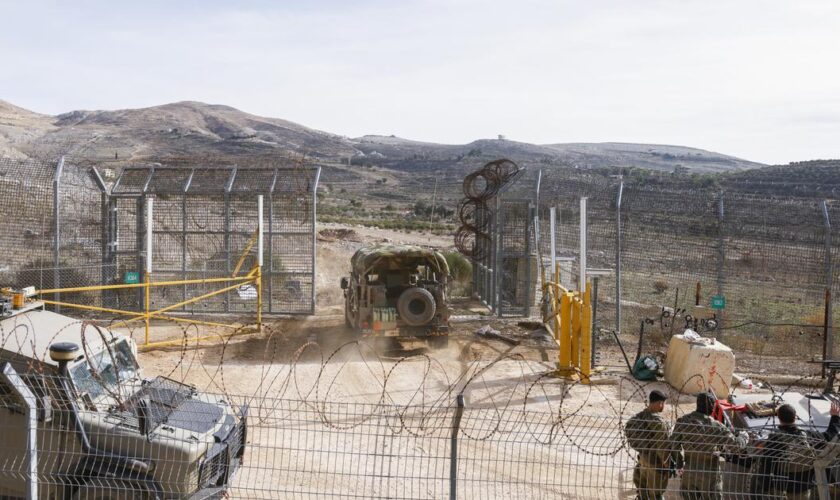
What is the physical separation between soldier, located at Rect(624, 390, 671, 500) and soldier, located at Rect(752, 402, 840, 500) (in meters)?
0.72

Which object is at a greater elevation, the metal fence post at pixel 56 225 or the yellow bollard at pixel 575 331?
the metal fence post at pixel 56 225

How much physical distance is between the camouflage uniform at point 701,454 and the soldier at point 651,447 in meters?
0.15

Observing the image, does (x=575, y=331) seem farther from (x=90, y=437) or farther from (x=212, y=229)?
(x=212, y=229)

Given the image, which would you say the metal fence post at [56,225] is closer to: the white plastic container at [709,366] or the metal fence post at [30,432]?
the metal fence post at [30,432]

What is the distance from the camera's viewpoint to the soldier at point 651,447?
647cm

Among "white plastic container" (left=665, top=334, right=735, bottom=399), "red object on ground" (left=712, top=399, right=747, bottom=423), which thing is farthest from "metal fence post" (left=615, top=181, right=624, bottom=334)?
"red object on ground" (left=712, top=399, right=747, bottom=423)

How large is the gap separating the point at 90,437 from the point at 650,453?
448cm

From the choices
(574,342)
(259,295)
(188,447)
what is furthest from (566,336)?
(188,447)

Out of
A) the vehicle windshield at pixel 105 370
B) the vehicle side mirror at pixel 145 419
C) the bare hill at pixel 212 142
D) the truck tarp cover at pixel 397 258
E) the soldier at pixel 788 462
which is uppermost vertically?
the bare hill at pixel 212 142

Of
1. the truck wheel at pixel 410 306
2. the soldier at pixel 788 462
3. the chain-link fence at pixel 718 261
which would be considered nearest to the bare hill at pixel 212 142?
the truck wheel at pixel 410 306

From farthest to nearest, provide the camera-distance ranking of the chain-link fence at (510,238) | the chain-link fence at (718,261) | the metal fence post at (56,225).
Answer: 1. the chain-link fence at (510,238)
2. the metal fence post at (56,225)
3. the chain-link fence at (718,261)

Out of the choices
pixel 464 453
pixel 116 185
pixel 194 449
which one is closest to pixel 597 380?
pixel 464 453

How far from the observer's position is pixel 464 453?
345 inches

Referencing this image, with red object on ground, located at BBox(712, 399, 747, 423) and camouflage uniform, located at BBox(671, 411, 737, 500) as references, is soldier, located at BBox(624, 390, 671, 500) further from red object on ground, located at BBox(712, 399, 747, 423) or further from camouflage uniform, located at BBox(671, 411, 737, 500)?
red object on ground, located at BBox(712, 399, 747, 423)
